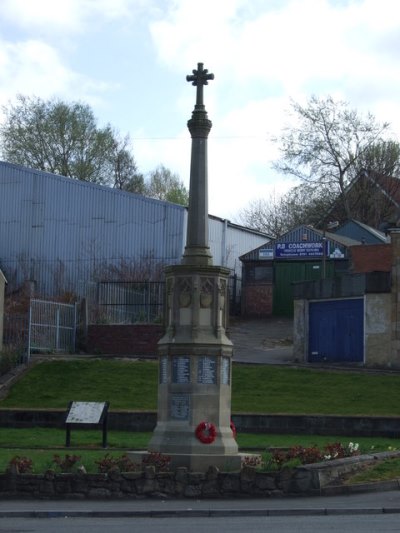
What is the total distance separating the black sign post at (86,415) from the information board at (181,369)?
4731 millimetres

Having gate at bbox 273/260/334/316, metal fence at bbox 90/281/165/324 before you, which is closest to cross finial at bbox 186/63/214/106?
metal fence at bbox 90/281/165/324

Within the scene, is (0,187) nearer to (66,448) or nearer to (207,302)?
(66,448)

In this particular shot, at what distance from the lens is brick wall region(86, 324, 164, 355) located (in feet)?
128

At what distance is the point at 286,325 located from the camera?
50.0 meters

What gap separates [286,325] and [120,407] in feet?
71.7

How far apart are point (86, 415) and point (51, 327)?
15.1 meters

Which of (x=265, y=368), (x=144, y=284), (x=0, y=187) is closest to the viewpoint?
(x=265, y=368)

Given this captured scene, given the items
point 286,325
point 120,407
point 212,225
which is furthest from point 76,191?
point 120,407

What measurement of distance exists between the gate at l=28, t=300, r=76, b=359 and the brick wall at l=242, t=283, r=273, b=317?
15.8 m

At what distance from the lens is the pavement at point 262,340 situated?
1529 inches

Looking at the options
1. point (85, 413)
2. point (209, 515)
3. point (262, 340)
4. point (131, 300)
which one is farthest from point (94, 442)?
point (262, 340)

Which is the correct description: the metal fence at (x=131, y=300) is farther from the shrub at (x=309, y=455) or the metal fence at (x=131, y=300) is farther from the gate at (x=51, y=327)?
the shrub at (x=309, y=455)

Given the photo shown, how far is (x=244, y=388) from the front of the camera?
1224 inches

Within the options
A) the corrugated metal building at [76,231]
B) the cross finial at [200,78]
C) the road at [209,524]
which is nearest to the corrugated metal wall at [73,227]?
the corrugated metal building at [76,231]
